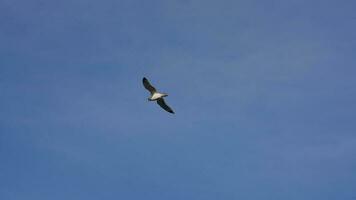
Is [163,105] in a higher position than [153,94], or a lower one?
higher

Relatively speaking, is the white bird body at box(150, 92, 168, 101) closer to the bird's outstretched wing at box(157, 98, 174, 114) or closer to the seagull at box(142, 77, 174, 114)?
the seagull at box(142, 77, 174, 114)

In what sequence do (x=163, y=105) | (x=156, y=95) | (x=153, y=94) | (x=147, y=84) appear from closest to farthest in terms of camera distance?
(x=147, y=84) → (x=156, y=95) → (x=153, y=94) → (x=163, y=105)

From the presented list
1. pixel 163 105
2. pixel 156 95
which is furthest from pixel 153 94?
pixel 163 105

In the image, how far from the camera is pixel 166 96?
188750 mm

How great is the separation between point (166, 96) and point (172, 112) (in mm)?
3135

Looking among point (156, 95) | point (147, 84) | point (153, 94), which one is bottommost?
point (156, 95)

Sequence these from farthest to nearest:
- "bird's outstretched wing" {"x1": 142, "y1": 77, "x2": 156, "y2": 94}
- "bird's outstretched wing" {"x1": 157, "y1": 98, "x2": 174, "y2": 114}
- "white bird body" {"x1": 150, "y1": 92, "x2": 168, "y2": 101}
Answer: "bird's outstretched wing" {"x1": 157, "y1": 98, "x2": 174, "y2": 114} → "white bird body" {"x1": 150, "y1": 92, "x2": 168, "y2": 101} → "bird's outstretched wing" {"x1": 142, "y1": 77, "x2": 156, "y2": 94}

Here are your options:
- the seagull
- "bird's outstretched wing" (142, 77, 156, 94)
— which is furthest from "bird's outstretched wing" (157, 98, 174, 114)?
"bird's outstretched wing" (142, 77, 156, 94)

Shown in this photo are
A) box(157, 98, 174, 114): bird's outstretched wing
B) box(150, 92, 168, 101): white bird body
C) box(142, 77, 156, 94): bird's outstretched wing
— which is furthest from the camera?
box(157, 98, 174, 114): bird's outstretched wing

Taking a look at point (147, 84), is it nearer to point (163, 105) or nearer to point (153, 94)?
point (153, 94)

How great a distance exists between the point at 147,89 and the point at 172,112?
5.18 meters

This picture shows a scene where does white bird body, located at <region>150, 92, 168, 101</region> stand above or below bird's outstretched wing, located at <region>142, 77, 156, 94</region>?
below

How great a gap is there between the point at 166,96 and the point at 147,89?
8.63 ft

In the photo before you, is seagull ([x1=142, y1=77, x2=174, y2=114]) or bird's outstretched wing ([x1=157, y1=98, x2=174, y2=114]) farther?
bird's outstretched wing ([x1=157, y1=98, x2=174, y2=114])
